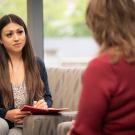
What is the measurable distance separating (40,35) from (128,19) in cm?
242

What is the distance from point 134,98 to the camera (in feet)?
5.26

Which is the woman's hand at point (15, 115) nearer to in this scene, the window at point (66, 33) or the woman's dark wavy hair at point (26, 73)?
the woman's dark wavy hair at point (26, 73)

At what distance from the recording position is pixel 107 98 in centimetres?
157

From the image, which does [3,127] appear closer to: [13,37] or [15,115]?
[15,115]

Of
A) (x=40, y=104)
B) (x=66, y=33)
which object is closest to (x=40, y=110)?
(x=40, y=104)

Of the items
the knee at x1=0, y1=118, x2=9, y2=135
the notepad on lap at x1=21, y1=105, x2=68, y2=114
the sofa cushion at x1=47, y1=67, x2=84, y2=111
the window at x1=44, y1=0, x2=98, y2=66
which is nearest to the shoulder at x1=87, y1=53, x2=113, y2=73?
the notepad on lap at x1=21, y1=105, x2=68, y2=114

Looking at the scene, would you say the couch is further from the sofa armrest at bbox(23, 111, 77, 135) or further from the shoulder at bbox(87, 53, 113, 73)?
the shoulder at bbox(87, 53, 113, 73)

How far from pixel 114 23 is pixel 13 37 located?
151 cm

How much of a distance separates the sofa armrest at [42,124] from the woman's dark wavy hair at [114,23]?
1.13 meters

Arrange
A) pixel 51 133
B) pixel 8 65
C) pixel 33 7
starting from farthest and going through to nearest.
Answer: pixel 33 7
pixel 8 65
pixel 51 133

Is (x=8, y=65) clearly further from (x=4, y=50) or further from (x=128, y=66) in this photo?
(x=128, y=66)

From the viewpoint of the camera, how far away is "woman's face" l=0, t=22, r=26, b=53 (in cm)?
300

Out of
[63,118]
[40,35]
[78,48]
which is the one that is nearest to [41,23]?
[40,35]

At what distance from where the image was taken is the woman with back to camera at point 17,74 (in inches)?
117
